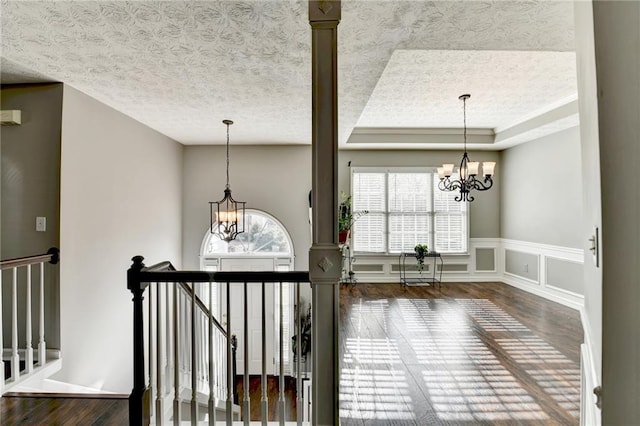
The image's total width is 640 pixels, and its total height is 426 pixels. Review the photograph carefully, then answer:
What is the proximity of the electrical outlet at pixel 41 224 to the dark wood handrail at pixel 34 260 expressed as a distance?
23 centimetres

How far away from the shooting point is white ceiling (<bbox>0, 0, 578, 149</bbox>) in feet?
5.92

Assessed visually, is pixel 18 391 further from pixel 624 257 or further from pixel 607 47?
pixel 607 47

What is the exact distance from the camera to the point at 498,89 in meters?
3.79

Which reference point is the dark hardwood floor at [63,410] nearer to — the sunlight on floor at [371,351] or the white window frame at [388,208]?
the sunlight on floor at [371,351]

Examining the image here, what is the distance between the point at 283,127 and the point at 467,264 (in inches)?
182

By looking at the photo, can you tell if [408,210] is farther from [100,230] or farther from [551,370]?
[100,230]

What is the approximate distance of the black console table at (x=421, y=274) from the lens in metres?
6.11

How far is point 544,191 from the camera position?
518 cm

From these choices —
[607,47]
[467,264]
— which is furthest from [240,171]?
[607,47]

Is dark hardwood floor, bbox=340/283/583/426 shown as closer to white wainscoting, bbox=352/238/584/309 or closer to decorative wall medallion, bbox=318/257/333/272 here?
Result: white wainscoting, bbox=352/238/584/309

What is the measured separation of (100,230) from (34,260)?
802 mm

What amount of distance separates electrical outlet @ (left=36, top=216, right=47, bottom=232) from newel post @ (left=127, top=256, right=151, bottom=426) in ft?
5.36

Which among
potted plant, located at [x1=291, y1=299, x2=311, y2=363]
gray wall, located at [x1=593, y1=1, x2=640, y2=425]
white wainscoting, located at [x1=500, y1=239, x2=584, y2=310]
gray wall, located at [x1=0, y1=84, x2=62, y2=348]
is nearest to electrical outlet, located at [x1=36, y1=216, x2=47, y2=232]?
gray wall, located at [x1=0, y1=84, x2=62, y2=348]

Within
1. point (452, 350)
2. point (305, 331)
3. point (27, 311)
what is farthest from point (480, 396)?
point (27, 311)
